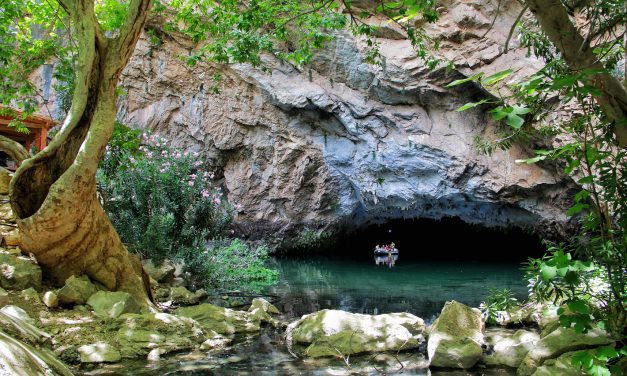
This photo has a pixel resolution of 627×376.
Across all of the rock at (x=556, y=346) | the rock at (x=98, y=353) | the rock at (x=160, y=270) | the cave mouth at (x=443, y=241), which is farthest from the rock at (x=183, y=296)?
the cave mouth at (x=443, y=241)

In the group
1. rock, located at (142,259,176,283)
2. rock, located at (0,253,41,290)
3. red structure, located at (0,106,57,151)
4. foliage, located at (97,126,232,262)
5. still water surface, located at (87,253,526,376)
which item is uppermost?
red structure, located at (0,106,57,151)

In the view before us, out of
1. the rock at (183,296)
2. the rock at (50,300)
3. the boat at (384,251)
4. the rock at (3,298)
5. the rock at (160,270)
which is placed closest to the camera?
the rock at (3,298)

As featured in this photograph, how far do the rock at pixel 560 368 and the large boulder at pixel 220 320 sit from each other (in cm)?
343

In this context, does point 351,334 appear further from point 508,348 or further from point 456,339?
point 508,348

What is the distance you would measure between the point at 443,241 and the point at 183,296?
15.0 m

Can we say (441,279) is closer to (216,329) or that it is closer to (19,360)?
(216,329)

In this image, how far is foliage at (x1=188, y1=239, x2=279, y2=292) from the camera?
9.17 metres

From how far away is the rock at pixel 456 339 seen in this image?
473 centimetres

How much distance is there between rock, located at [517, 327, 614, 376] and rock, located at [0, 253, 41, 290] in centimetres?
507

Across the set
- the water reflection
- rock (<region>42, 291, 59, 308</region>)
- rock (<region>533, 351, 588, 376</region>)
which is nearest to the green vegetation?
rock (<region>42, 291, 59, 308</region>)

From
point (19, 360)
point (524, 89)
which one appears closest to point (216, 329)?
point (19, 360)

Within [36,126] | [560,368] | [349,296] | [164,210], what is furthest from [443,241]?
[560,368]

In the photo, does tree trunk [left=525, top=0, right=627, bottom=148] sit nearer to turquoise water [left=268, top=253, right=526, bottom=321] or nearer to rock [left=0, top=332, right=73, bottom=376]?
rock [left=0, top=332, right=73, bottom=376]

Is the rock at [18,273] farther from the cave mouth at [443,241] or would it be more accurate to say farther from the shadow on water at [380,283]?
the cave mouth at [443,241]
